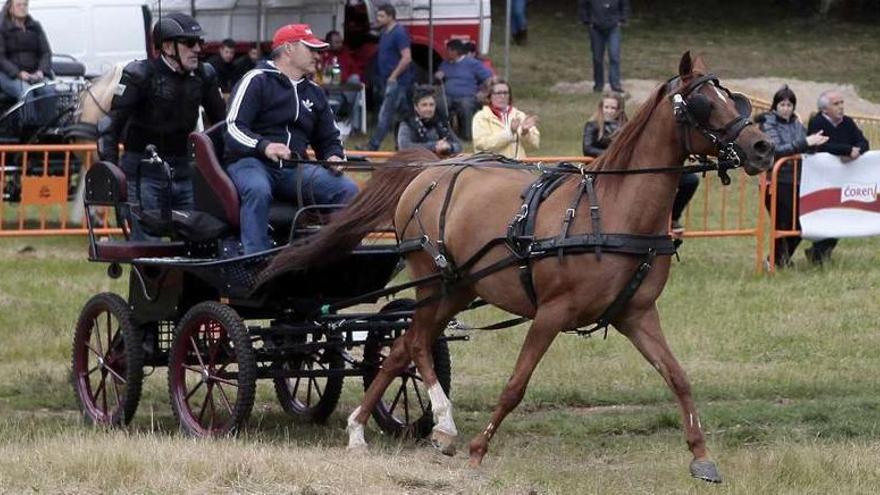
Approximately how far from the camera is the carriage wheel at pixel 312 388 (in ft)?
32.6

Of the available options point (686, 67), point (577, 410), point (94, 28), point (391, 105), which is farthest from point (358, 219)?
point (94, 28)

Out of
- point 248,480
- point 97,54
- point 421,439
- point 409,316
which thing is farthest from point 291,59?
point 97,54

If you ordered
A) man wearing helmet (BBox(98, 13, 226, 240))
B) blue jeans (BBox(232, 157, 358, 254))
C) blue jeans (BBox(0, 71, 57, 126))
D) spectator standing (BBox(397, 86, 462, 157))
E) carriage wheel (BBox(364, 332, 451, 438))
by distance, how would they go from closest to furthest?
blue jeans (BBox(232, 157, 358, 254)) → carriage wheel (BBox(364, 332, 451, 438)) → man wearing helmet (BBox(98, 13, 226, 240)) → spectator standing (BBox(397, 86, 462, 157)) → blue jeans (BBox(0, 71, 57, 126))

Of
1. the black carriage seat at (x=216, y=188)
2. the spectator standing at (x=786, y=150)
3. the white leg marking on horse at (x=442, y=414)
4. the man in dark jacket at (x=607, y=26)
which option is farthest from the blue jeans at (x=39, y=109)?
the man in dark jacket at (x=607, y=26)

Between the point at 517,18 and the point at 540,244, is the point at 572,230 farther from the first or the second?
the point at 517,18

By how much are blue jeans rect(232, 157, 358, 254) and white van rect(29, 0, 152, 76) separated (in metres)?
13.7

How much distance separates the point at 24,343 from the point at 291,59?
13.5ft

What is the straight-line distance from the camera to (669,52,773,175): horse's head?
8.05 metres

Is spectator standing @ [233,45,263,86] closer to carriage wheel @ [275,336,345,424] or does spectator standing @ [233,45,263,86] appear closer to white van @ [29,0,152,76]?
white van @ [29,0,152,76]

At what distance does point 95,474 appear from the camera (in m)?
7.39

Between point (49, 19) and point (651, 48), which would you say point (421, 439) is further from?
point (651, 48)

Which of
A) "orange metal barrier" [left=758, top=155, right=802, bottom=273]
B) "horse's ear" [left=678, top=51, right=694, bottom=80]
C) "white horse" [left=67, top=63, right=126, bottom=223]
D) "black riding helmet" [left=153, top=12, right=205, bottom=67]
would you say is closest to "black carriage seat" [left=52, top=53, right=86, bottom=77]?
"white horse" [left=67, top=63, right=126, bottom=223]

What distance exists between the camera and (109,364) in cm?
1032

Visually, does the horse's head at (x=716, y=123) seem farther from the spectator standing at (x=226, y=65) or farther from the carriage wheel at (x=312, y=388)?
the spectator standing at (x=226, y=65)
